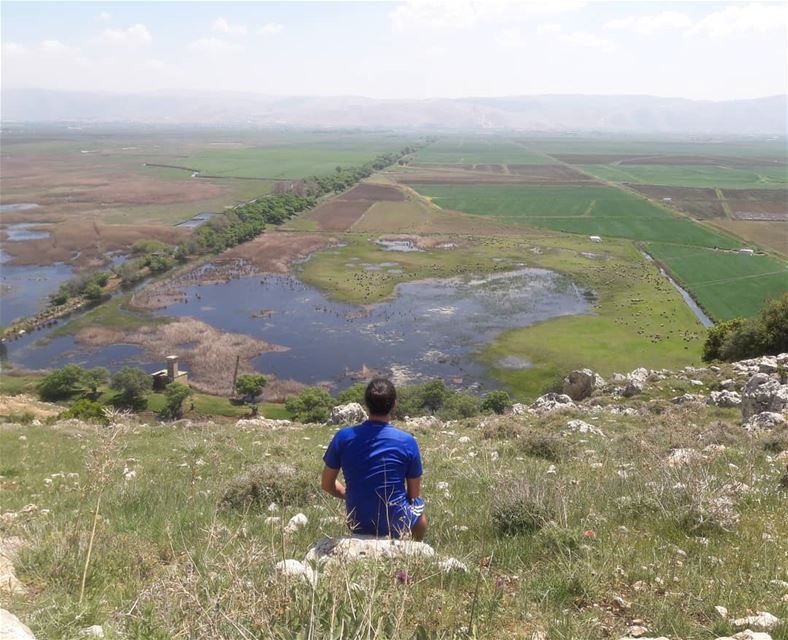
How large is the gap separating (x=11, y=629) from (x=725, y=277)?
68.2 meters

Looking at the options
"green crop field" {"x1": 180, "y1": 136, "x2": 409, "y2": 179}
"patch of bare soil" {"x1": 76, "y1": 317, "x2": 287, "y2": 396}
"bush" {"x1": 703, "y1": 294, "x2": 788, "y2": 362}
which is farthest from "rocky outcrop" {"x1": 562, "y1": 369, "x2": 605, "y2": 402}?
"green crop field" {"x1": 180, "y1": 136, "x2": 409, "y2": 179}

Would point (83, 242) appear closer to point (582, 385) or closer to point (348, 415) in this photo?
point (348, 415)

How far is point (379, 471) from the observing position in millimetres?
5375

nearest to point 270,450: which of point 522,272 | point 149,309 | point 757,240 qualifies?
point 149,309

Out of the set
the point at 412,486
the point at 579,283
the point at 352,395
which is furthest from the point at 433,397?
the point at 579,283

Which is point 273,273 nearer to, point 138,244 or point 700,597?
point 138,244

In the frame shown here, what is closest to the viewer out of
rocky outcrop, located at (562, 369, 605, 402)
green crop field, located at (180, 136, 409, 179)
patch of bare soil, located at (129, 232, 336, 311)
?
rocky outcrop, located at (562, 369, 605, 402)

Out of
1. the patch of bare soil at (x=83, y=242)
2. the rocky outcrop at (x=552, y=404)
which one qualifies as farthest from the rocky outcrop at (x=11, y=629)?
the patch of bare soil at (x=83, y=242)

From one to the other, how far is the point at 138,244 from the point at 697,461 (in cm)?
7253

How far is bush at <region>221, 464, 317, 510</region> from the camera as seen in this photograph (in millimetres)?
8430

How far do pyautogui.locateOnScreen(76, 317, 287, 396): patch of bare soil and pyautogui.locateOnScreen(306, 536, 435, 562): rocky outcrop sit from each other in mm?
31424

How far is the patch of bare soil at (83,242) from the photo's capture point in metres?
66.7

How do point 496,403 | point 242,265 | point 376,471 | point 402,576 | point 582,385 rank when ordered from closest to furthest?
point 402,576, point 376,471, point 582,385, point 496,403, point 242,265

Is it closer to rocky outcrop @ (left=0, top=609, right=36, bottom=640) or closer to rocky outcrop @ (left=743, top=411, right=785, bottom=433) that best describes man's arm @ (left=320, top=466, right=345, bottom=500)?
rocky outcrop @ (left=0, top=609, right=36, bottom=640)
